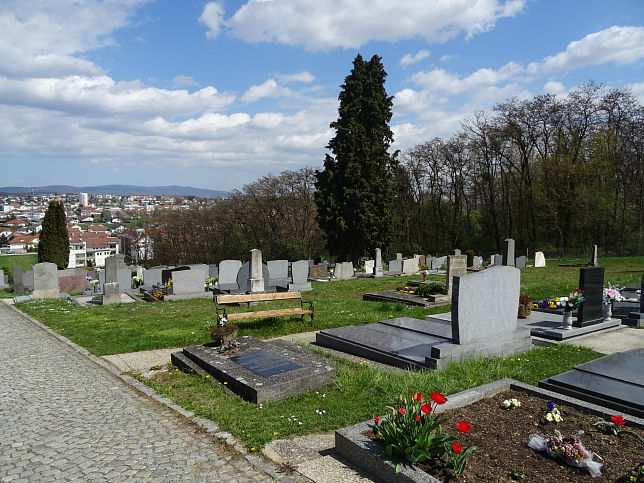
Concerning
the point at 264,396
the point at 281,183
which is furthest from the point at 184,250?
the point at 264,396

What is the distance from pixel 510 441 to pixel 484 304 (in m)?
3.70

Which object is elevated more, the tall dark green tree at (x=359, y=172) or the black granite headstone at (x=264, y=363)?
the tall dark green tree at (x=359, y=172)

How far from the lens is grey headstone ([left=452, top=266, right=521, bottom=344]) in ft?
24.6

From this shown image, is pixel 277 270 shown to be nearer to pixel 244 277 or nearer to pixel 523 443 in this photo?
pixel 244 277

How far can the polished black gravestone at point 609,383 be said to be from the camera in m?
5.26

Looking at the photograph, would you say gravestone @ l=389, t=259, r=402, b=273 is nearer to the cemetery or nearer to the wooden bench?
the cemetery

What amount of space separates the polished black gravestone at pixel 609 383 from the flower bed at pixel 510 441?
0.46 meters

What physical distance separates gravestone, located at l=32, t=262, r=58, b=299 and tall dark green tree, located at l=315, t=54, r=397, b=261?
17556 mm

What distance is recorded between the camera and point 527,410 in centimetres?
512

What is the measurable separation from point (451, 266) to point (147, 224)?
37.5m

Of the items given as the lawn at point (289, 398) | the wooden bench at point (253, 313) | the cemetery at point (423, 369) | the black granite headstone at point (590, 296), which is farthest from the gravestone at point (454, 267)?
the wooden bench at point (253, 313)

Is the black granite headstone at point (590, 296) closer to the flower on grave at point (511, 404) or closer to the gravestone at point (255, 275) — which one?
the flower on grave at point (511, 404)

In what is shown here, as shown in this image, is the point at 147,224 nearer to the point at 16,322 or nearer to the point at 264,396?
the point at 16,322

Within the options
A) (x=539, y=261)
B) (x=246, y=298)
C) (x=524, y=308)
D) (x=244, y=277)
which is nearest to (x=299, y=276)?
(x=244, y=277)
